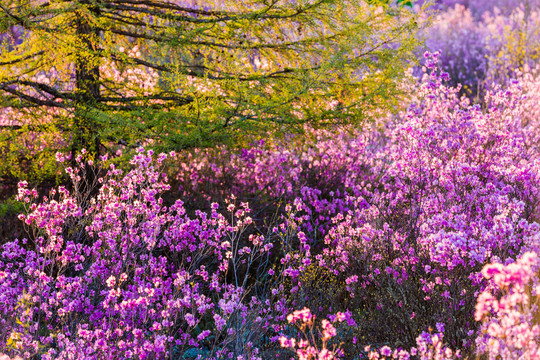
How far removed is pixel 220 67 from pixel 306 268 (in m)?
2.56

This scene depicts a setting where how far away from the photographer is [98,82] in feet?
17.5

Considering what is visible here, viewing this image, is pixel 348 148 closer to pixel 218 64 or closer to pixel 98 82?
pixel 218 64

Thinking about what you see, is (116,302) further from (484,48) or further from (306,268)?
(484,48)

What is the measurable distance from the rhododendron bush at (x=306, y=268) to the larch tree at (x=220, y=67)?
0.49 meters

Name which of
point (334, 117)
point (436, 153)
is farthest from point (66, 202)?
point (436, 153)

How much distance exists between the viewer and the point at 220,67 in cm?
542

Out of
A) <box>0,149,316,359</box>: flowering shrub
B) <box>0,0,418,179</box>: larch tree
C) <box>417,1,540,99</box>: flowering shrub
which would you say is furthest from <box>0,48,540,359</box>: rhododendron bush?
<box>417,1,540,99</box>: flowering shrub

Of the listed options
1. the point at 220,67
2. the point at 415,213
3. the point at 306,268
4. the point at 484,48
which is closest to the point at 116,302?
the point at 306,268

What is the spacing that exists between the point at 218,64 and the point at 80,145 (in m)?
1.75

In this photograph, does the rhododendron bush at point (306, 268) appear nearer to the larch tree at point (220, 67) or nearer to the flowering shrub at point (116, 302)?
the flowering shrub at point (116, 302)

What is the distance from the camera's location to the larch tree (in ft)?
15.0

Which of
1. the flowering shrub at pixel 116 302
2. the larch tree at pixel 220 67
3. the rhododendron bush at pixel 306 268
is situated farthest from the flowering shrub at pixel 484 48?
the flowering shrub at pixel 116 302

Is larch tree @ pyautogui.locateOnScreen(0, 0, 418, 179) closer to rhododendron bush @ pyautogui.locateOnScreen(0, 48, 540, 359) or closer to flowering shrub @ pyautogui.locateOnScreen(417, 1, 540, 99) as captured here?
rhododendron bush @ pyautogui.locateOnScreen(0, 48, 540, 359)

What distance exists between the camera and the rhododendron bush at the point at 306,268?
2799 mm
